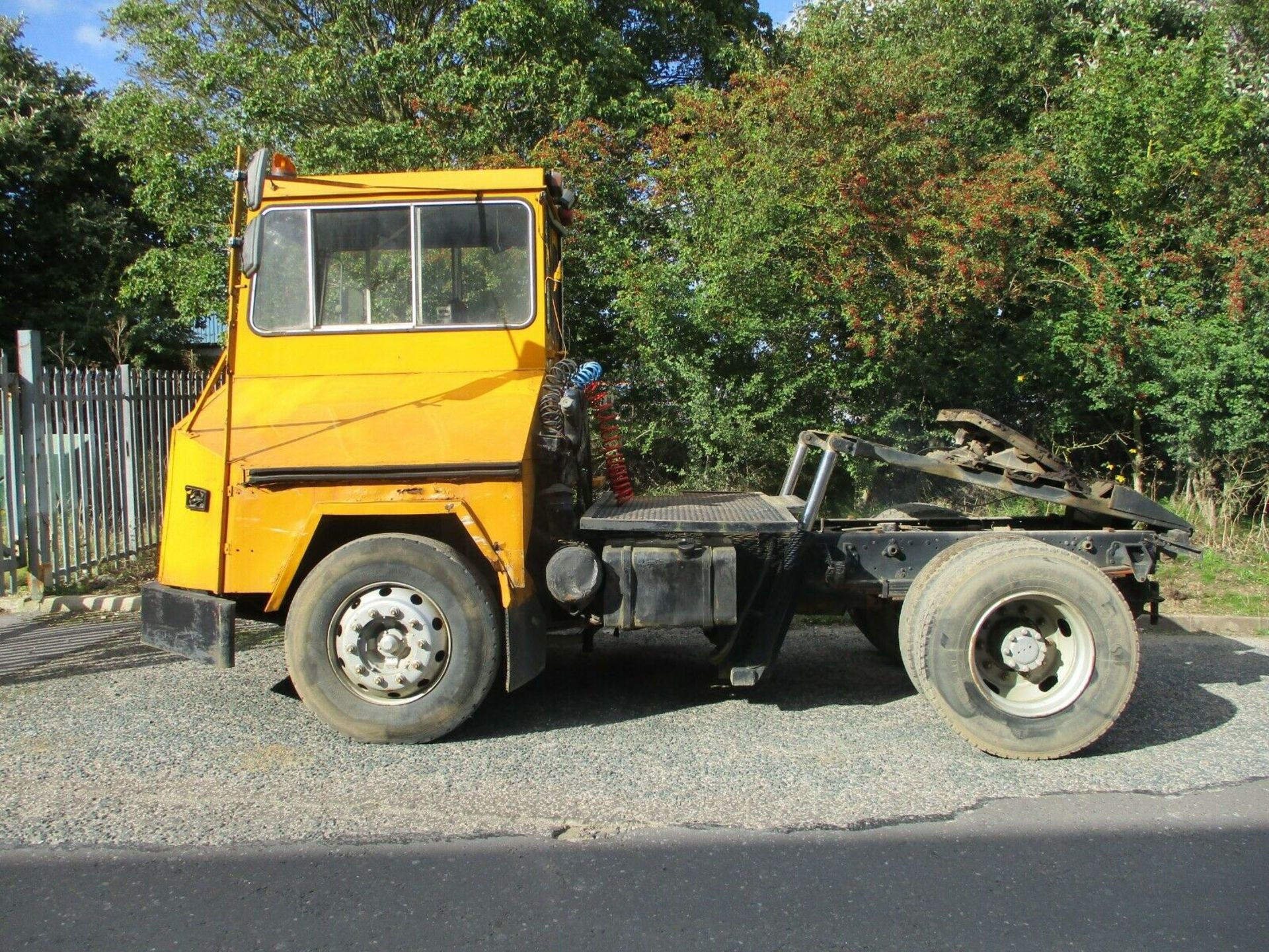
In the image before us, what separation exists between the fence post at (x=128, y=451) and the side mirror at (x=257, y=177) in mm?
5381

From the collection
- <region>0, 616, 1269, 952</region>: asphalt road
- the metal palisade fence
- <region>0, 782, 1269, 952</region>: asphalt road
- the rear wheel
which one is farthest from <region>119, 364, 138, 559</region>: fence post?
the rear wheel

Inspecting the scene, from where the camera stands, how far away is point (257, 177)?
4613 mm

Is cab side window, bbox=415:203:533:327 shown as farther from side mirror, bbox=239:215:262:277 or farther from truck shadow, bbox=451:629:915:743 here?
truck shadow, bbox=451:629:915:743

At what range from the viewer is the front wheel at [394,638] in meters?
4.91

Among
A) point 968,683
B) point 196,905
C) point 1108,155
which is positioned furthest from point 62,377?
point 1108,155

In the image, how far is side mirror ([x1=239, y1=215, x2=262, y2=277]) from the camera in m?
4.79

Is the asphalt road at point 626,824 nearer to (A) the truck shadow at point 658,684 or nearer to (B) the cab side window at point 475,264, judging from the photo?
(A) the truck shadow at point 658,684

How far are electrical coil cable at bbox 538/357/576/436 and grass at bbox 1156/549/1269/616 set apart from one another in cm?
520

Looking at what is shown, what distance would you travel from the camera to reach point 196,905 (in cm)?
349

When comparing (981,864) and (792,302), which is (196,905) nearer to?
(981,864)

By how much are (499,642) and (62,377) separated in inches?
228

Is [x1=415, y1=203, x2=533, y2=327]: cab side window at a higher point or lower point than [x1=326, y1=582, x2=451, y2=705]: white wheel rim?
higher

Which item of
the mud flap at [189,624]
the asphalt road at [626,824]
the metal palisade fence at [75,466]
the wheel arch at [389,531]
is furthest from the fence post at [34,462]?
the wheel arch at [389,531]

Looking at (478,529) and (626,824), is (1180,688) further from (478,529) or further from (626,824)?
(478,529)
